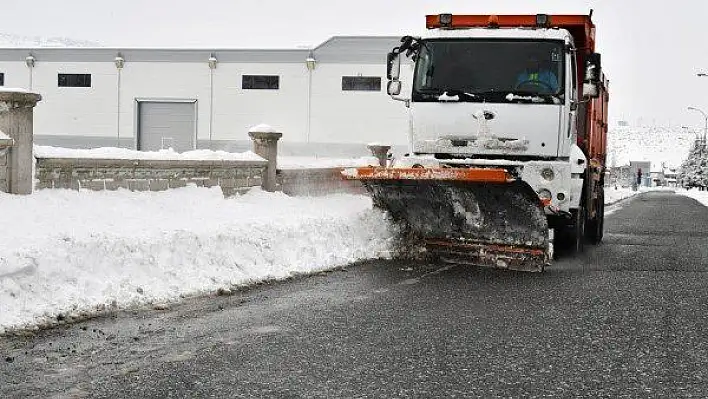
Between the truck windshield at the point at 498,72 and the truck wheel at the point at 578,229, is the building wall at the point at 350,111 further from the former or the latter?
the truck windshield at the point at 498,72

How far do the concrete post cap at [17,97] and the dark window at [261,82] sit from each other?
90.2 ft

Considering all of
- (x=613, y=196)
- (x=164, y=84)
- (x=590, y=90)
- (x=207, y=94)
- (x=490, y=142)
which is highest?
(x=164, y=84)

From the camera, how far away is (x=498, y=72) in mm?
9930

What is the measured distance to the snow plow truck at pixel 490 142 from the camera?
9.55 m

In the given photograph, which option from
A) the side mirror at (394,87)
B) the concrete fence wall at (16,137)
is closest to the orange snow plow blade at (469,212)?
the side mirror at (394,87)

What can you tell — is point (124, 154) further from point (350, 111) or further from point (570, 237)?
point (350, 111)

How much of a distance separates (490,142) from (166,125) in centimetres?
3068

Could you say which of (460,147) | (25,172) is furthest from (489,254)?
(25,172)

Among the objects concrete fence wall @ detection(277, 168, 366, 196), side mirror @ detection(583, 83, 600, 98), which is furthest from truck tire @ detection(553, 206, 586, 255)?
concrete fence wall @ detection(277, 168, 366, 196)

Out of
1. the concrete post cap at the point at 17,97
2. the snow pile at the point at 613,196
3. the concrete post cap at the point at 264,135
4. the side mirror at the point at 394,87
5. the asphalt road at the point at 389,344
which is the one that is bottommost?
the snow pile at the point at 613,196

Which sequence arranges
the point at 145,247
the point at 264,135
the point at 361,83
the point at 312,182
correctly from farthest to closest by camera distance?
the point at 361,83
the point at 312,182
the point at 264,135
the point at 145,247

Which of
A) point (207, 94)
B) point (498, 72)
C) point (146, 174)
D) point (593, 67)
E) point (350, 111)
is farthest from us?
point (207, 94)

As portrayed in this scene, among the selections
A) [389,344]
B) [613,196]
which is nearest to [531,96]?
[389,344]

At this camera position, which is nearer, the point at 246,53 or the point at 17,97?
the point at 17,97
